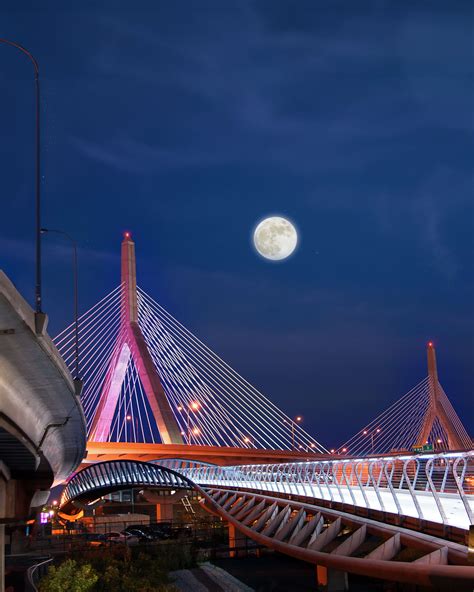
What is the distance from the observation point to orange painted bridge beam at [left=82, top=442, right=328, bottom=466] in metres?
52.9

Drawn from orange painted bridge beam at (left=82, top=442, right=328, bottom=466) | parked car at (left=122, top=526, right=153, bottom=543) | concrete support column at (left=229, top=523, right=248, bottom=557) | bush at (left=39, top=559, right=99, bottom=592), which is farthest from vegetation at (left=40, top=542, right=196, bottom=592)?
orange painted bridge beam at (left=82, top=442, right=328, bottom=466)

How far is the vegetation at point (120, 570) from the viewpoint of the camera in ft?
→ 67.5

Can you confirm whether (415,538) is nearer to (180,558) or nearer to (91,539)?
(180,558)

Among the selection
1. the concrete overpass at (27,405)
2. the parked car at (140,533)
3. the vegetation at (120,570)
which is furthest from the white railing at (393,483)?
the concrete overpass at (27,405)

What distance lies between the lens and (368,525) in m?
14.9

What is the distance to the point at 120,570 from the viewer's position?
1011 inches

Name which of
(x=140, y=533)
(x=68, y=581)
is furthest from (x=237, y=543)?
(x=68, y=581)

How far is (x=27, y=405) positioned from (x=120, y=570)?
15756 millimetres

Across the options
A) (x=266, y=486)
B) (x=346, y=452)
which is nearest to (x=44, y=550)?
(x=266, y=486)

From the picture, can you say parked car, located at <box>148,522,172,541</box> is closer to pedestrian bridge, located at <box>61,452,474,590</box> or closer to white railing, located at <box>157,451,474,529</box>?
white railing, located at <box>157,451,474,529</box>

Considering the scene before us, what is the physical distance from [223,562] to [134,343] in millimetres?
22370

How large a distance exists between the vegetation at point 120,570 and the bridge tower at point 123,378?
17737 mm

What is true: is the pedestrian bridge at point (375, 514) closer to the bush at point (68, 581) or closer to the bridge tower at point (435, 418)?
the bush at point (68, 581)

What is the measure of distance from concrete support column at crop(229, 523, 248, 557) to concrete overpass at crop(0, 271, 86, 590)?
14.5 meters
